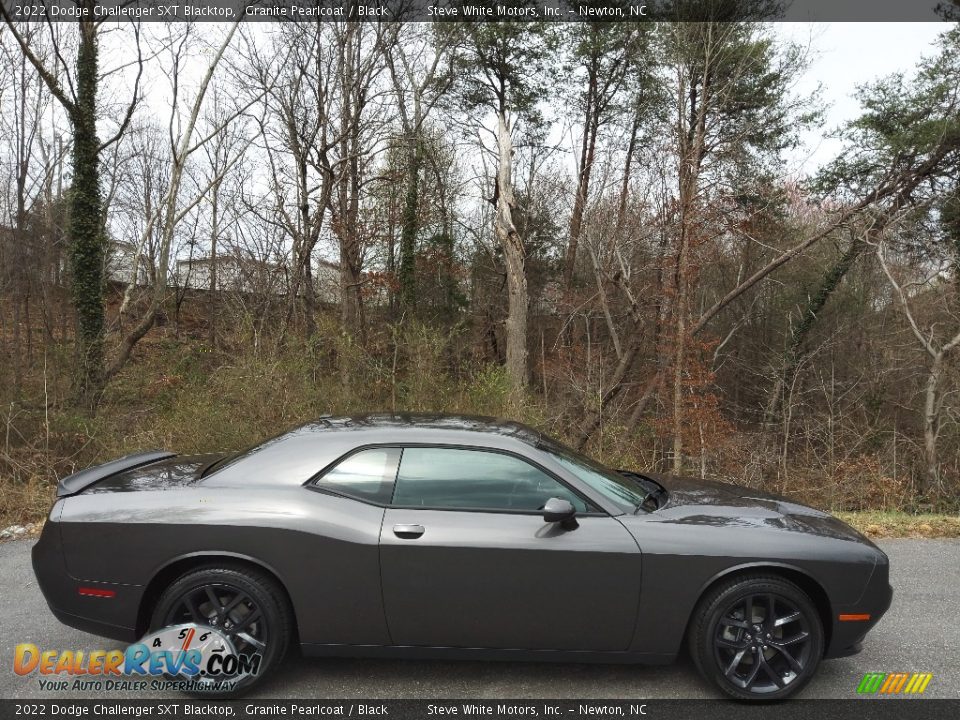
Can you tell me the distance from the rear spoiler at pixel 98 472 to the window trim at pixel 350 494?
1314 millimetres

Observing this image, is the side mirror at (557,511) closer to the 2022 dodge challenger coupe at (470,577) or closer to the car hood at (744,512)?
Answer: the 2022 dodge challenger coupe at (470,577)

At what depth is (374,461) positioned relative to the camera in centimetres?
335

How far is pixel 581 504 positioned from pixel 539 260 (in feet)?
68.4

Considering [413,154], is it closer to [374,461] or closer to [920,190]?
[920,190]

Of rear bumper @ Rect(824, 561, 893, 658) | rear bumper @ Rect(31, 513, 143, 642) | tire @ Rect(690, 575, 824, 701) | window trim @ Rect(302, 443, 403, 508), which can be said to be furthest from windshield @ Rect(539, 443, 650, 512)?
rear bumper @ Rect(31, 513, 143, 642)

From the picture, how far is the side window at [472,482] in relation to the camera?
3.24 m

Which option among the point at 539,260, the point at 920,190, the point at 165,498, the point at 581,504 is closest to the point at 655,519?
the point at 581,504

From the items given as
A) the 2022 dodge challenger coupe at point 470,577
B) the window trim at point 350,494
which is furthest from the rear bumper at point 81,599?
the window trim at point 350,494

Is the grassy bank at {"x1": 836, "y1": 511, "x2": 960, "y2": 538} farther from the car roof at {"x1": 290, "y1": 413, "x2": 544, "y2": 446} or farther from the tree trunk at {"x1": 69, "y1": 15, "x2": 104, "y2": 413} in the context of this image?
the tree trunk at {"x1": 69, "y1": 15, "x2": 104, "y2": 413}

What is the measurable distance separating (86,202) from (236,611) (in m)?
14.2

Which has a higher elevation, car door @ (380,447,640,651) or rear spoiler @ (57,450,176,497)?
rear spoiler @ (57,450,176,497)

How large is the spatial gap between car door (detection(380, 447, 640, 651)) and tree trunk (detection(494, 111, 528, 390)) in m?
11.8

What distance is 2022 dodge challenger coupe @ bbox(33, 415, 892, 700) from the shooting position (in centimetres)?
307

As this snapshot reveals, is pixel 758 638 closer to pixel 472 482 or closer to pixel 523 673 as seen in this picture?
pixel 523 673
